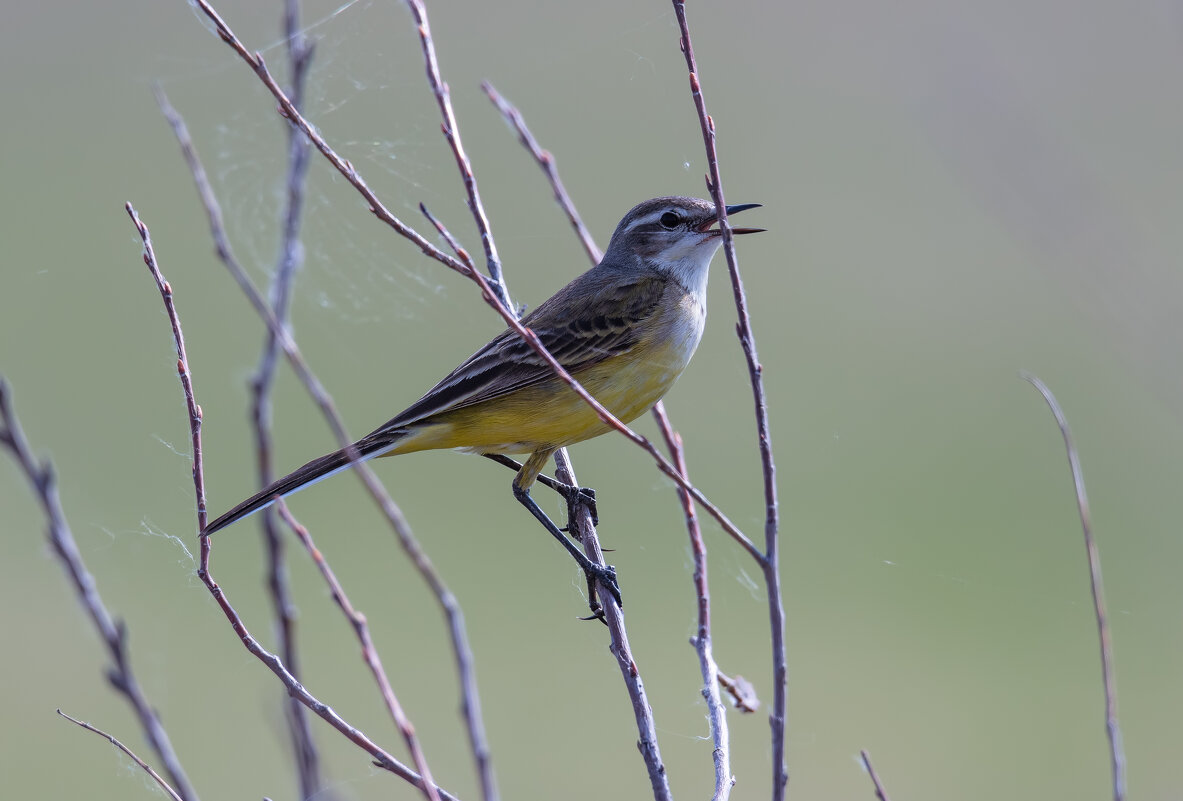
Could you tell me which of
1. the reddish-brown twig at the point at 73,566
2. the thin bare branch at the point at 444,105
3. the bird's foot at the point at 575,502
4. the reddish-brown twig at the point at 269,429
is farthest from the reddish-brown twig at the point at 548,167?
the reddish-brown twig at the point at 73,566

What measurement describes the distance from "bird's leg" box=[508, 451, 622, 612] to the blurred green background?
1439 millimetres

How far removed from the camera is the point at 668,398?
44.7 feet

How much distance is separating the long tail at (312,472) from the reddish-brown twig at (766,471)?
1.38m

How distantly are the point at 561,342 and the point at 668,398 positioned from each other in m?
9.19

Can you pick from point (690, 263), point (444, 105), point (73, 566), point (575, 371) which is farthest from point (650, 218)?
point (73, 566)

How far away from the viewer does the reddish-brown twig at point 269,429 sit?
7.41 ft

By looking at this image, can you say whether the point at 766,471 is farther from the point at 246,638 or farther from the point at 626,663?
the point at 246,638

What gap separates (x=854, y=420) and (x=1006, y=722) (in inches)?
175

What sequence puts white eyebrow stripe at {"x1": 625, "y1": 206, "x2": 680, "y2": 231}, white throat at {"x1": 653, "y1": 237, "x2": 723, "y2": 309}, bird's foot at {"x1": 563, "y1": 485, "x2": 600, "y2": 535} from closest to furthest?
bird's foot at {"x1": 563, "y1": 485, "x2": 600, "y2": 535}
white throat at {"x1": 653, "y1": 237, "x2": 723, "y2": 309}
white eyebrow stripe at {"x1": 625, "y1": 206, "x2": 680, "y2": 231}

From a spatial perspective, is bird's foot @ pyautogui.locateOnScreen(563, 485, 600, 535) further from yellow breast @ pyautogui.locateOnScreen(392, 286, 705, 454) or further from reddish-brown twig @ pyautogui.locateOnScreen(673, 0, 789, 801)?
reddish-brown twig @ pyautogui.locateOnScreen(673, 0, 789, 801)

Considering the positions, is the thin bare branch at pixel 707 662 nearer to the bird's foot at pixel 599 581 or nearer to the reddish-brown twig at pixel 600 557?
the reddish-brown twig at pixel 600 557

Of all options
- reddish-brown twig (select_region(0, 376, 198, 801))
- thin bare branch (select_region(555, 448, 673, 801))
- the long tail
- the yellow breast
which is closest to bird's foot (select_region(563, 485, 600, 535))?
thin bare branch (select_region(555, 448, 673, 801))

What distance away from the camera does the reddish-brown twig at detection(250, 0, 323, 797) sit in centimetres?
226

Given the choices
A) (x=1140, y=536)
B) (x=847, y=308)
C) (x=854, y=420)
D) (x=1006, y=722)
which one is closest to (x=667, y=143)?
(x=847, y=308)
